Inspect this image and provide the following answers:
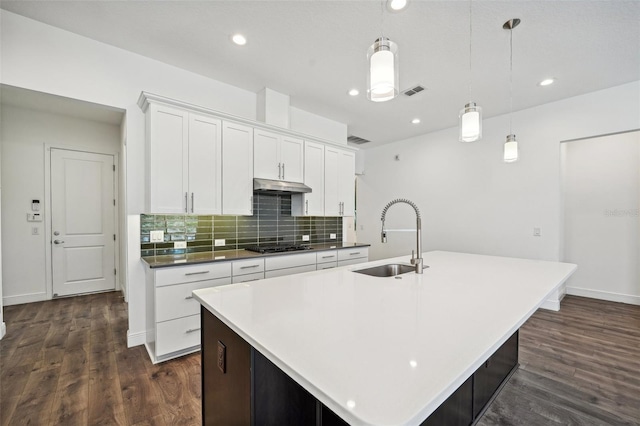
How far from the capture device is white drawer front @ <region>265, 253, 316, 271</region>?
3.02 metres

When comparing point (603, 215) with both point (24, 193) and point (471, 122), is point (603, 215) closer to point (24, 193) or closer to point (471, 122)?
point (471, 122)

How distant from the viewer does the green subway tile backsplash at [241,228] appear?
2877mm

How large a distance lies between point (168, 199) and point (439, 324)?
2.56 meters

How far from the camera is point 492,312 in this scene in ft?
3.79

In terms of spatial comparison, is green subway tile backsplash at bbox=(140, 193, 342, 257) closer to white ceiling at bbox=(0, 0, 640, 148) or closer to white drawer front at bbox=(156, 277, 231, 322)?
white drawer front at bbox=(156, 277, 231, 322)

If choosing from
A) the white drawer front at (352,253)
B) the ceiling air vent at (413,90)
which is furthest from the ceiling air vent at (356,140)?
the white drawer front at (352,253)

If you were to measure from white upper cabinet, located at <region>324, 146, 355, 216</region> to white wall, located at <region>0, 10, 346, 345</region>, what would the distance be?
1635 millimetres

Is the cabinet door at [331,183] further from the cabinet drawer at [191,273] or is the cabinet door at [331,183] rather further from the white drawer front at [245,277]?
the cabinet drawer at [191,273]

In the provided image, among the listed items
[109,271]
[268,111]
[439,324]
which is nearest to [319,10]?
[268,111]

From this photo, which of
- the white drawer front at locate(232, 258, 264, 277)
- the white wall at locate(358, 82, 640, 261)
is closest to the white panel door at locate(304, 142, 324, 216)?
the white drawer front at locate(232, 258, 264, 277)

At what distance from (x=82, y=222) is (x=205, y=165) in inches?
121

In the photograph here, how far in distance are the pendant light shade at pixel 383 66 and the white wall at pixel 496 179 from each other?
12.4ft

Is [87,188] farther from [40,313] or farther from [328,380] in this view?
[328,380]

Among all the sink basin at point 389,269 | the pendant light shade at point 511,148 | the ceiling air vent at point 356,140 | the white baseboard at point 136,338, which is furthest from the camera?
the ceiling air vent at point 356,140
